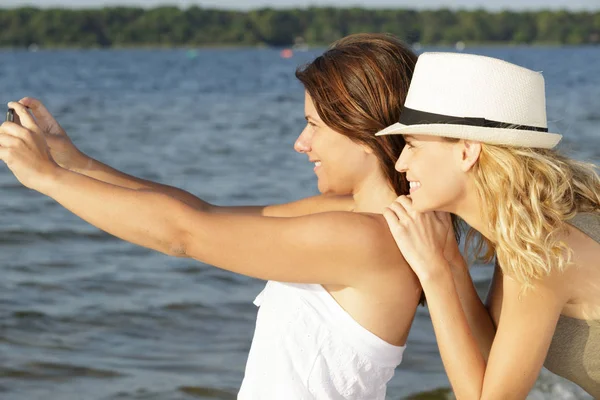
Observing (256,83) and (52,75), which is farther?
(52,75)

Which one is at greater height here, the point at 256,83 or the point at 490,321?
the point at 490,321

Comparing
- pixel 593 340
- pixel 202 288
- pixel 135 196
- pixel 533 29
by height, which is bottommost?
pixel 533 29

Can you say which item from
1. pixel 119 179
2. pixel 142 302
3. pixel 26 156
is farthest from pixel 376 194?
pixel 142 302

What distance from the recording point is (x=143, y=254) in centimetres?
973

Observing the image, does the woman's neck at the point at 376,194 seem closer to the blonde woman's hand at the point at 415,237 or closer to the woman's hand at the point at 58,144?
the blonde woman's hand at the point at 415,237

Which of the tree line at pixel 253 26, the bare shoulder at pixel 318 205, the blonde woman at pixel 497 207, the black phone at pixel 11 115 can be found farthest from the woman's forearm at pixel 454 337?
the tree line at pixel 253 26

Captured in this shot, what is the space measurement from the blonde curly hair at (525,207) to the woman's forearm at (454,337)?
0.61 feet

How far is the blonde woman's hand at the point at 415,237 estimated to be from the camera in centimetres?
274

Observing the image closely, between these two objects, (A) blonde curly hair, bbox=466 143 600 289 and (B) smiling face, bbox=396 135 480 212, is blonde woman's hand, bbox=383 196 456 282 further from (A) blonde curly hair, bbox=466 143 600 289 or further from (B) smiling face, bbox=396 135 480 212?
(A) blonde curly hair, bbox=466 143 600 289

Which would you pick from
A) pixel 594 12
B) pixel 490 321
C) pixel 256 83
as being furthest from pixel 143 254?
pixel 594 12

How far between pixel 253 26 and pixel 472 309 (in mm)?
107773

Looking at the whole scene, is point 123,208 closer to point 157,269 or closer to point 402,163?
point 402,163

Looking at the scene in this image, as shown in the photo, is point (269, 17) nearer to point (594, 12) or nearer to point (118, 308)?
point (594, 12)

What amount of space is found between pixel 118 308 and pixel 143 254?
1.91 metres
